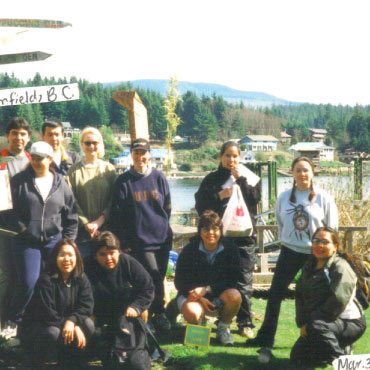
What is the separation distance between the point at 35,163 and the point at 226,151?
1560 mm

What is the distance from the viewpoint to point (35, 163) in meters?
4.99

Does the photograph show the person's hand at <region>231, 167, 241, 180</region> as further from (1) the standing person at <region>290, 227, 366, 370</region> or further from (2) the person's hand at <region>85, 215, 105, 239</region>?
(2) the person's hand at <region>85, 215, 105, 239</region>

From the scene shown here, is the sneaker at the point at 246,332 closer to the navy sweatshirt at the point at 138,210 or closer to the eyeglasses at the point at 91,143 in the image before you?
the navy sweatshirt at the point at 138,210

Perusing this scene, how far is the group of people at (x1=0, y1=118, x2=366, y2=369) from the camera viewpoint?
4.83 m

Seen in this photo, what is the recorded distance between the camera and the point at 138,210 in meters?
5.43

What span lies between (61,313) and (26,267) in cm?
43

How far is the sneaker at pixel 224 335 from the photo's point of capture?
5453 millimetres

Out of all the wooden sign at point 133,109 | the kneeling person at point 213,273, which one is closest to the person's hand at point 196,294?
the kneeling person at point 213,273

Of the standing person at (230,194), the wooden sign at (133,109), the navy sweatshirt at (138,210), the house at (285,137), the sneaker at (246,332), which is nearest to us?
the navy sweatshirt at (138,210)

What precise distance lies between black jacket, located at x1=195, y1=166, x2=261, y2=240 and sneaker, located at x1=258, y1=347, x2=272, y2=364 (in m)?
1.18

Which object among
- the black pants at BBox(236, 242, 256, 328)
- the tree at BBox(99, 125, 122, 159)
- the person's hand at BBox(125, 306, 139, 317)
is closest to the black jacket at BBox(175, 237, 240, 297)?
the black pants at BBox(236, 242, 256, 328)

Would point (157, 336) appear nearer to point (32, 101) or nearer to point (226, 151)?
point (226, 151)

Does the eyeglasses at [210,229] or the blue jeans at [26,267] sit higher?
the eyeglasses at [210,229]

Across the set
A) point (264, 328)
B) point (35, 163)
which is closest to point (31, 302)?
point (35, 163)
